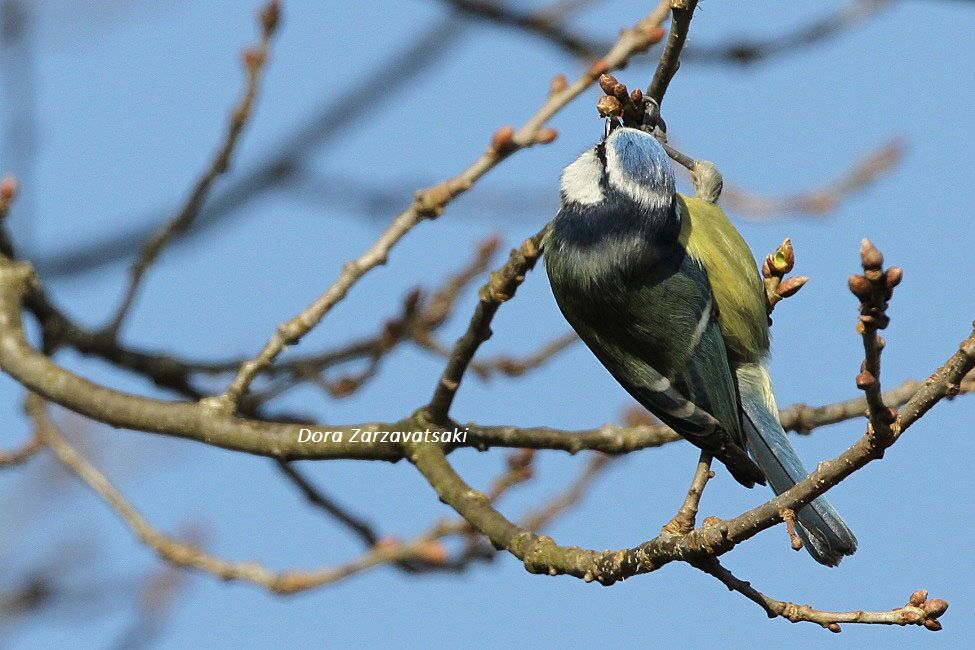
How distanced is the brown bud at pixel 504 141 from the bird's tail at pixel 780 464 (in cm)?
96

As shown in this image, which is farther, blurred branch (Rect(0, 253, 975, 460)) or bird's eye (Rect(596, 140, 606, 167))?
bird's eye (Rect(596, 140, 606, 167))

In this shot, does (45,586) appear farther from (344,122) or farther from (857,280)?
(857,280)

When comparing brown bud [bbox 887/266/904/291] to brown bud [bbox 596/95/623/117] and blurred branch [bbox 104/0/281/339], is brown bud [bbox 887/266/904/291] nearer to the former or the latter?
brown bud [bbox 596/95/623/117]

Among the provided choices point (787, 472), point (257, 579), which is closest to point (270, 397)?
point (257, 579)

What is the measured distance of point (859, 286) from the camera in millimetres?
1466

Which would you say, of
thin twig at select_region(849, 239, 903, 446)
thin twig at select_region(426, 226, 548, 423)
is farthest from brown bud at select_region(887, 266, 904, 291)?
thin twig at select_region(426, 226, 548, 423)

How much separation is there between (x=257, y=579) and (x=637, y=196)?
1.30 meters

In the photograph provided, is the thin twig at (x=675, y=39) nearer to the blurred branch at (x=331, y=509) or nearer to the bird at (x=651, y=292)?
the bird at (x=651, y=292)

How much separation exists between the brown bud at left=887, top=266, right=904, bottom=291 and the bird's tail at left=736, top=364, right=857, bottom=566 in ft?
3.12

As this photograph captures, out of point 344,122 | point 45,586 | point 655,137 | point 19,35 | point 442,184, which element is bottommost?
point 45,586

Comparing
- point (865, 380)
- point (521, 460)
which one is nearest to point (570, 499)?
point (521, 460)

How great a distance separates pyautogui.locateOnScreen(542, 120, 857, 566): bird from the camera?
289 cm

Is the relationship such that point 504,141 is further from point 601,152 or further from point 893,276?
point 893,276

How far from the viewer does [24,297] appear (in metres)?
3.14
